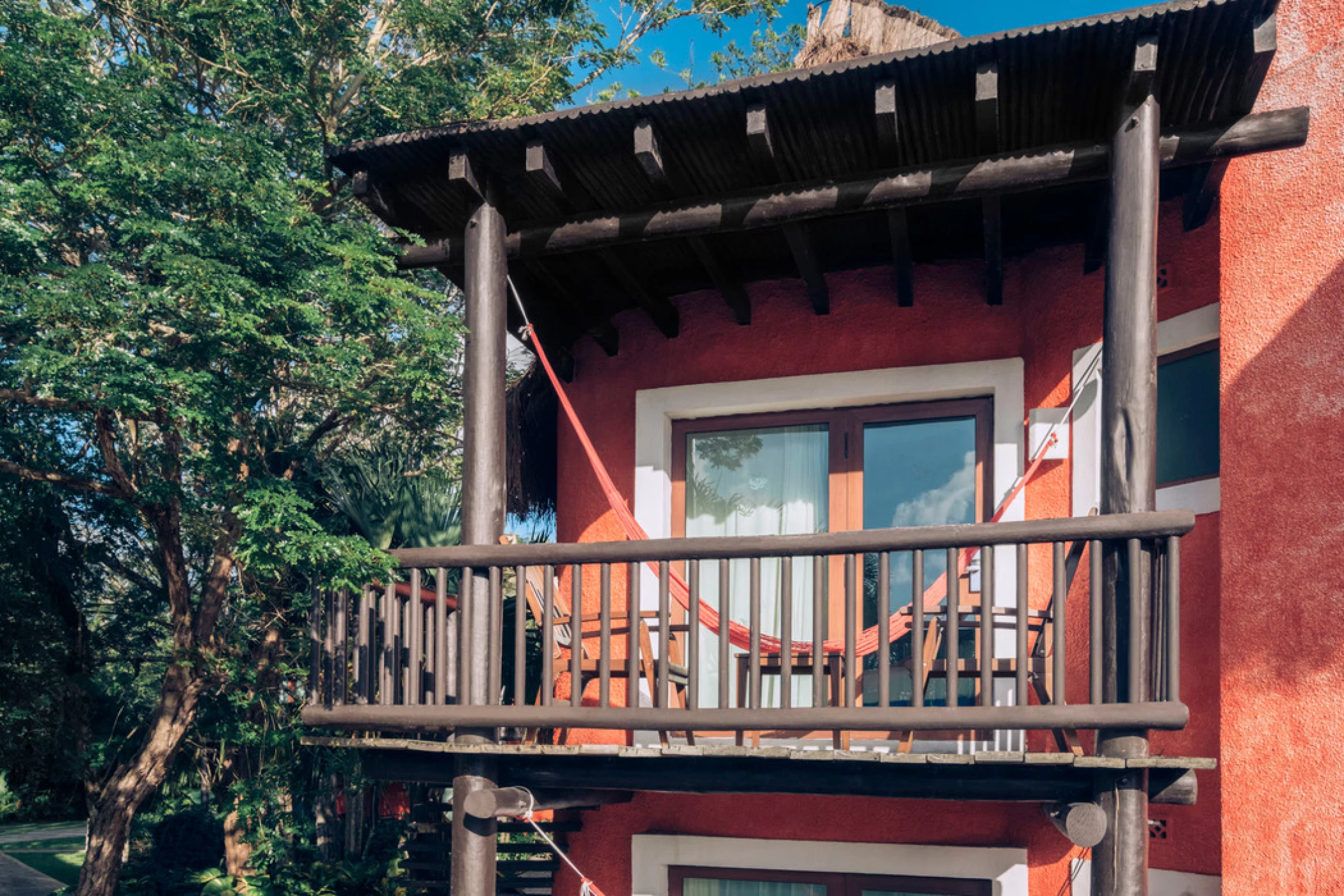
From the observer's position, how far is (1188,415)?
6023 mm

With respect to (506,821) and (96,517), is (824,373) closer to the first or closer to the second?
(506,821)

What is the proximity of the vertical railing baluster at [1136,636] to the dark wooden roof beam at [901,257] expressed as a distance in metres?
2.19

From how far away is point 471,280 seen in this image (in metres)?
5.93

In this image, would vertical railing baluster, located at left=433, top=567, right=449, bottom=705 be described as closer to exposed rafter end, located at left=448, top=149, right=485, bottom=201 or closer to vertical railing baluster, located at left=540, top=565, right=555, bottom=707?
vertical railing baluster, located at left=540, top=565, right=555, bottom=707

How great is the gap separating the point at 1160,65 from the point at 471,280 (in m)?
3.30

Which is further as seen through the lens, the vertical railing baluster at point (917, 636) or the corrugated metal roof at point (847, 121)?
the corrugated metal roof at point (847, 121)

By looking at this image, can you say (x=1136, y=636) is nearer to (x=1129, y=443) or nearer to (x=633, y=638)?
(x=1129, y=443)

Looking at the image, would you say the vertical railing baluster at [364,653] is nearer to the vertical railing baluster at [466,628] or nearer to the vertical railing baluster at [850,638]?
the vertical railing baluster at [466,628]

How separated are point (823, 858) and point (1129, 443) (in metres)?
2.94

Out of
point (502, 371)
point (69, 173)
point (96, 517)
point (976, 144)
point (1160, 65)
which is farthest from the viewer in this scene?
point (96, 517)

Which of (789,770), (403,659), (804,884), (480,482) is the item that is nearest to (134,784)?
(403,659)

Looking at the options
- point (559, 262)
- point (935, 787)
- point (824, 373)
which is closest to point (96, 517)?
point (559, 262)

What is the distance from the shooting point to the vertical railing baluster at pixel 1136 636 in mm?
4641

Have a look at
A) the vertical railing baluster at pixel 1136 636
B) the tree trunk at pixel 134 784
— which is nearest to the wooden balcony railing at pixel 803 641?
the vertical railing baluster at pixel 1136 636
